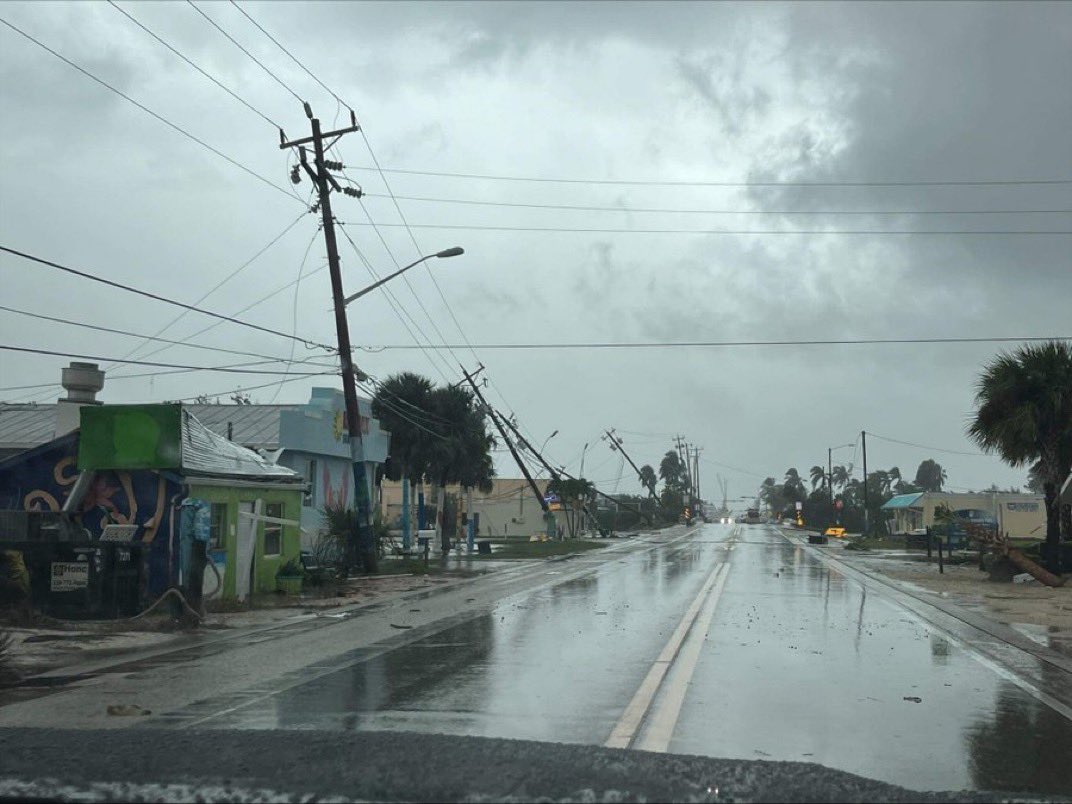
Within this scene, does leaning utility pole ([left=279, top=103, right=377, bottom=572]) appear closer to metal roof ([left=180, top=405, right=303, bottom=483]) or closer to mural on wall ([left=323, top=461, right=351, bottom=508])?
metal roof ([left=180, top=405, right=303, bottom=483])

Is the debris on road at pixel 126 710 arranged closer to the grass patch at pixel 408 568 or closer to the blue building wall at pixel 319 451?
the grass patch at pixel 408 568

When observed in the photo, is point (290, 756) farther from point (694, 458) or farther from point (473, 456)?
point (694, 458)

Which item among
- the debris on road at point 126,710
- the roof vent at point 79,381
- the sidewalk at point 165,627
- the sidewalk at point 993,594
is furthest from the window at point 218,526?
the sidewalk at point 993,594

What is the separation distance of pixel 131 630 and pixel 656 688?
964 cm

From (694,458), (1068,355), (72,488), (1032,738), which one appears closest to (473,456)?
(1068,355)

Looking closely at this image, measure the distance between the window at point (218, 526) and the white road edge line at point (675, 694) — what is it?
966 centimetres

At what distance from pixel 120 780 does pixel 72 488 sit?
61.5ft

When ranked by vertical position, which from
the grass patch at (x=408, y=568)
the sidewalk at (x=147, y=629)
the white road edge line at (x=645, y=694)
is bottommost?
the sidewalk at (x=147, y=629)

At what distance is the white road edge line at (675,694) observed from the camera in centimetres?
850

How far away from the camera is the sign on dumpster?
59.9 feet

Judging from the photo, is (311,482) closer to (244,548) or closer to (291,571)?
(291,571)

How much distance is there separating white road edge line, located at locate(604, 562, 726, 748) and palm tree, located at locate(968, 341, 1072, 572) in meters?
16.4

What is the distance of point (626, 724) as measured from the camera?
30.4ft

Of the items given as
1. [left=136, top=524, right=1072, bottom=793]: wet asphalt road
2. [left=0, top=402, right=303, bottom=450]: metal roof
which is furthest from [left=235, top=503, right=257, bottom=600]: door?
[left=0, top=402, right=303, bottom=450]: metal roof
